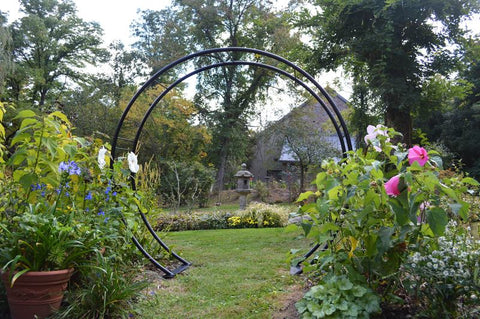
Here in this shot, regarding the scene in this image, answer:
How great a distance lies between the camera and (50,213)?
6.84ft

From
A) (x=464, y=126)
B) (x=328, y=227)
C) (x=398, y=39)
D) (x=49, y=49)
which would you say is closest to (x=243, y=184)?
(x=398, y=39)

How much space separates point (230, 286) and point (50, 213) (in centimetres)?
155

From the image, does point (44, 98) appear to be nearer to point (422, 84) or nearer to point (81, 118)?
point (81, 118)

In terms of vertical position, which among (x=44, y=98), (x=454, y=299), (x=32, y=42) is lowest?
(x=454, y=299)

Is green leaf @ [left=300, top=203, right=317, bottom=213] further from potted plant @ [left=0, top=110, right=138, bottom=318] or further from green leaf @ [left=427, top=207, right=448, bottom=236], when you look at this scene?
potted plant @ [left=0, top=110, right=138, bottom=318]

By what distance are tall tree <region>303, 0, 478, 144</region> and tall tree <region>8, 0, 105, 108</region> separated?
1398cm

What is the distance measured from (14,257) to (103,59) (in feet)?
66.6

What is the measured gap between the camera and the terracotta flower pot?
73.5 inches

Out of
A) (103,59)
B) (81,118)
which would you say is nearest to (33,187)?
(81,118)

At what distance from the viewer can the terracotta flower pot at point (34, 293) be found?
1.87 meters

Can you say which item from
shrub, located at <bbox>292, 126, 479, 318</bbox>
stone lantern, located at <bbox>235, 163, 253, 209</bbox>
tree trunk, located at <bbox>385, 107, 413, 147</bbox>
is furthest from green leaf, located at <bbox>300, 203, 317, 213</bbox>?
stone lantern, located at <bbox>235, 163, 253, 209</bbox>

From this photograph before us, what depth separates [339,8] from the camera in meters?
7.06

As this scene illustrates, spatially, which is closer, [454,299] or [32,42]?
[454,299]

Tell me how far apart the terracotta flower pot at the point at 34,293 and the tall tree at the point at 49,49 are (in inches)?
637
